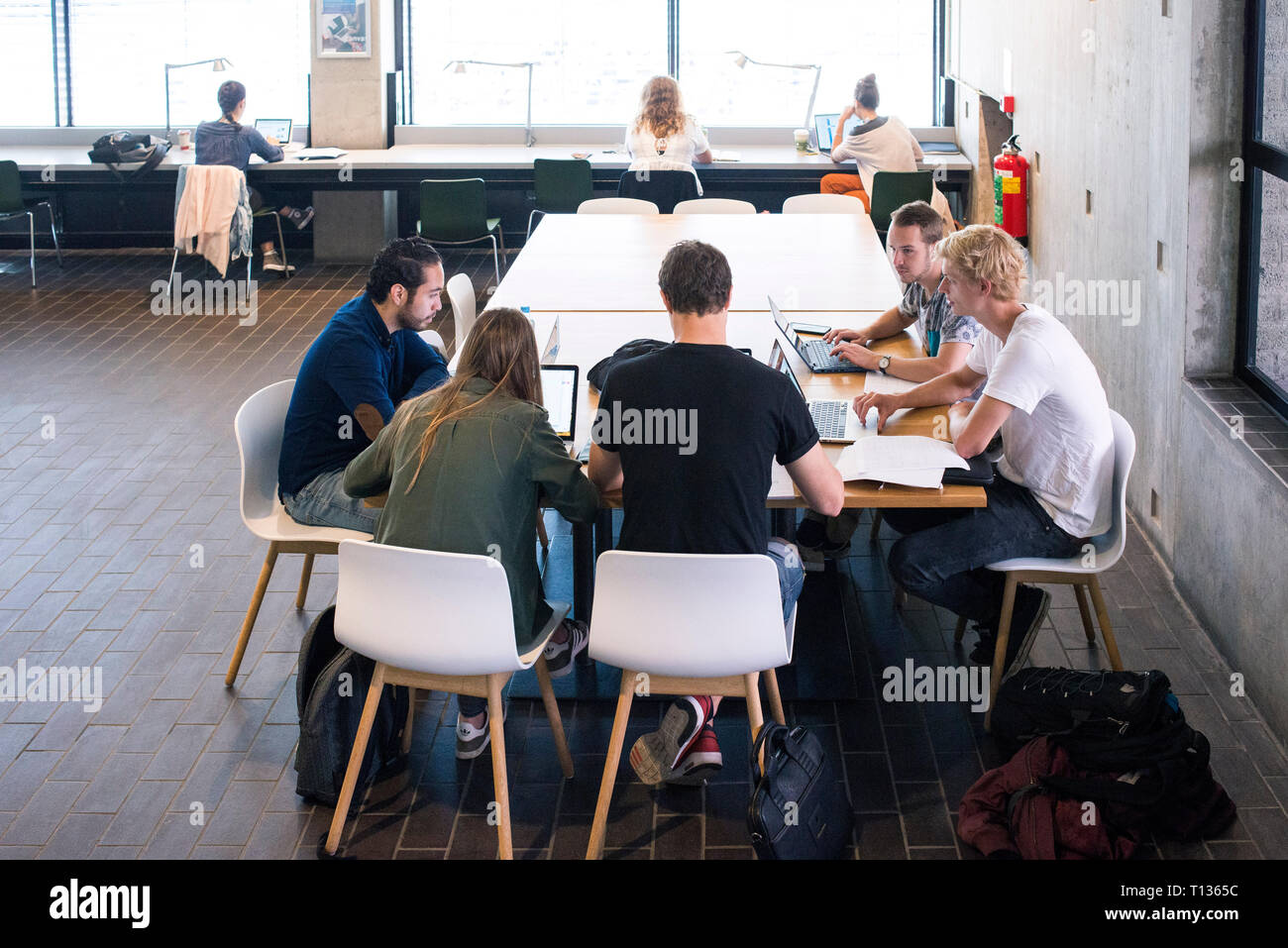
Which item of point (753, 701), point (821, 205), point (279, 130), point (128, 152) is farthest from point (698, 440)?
point (279, 130)

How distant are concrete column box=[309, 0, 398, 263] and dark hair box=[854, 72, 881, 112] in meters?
3.21

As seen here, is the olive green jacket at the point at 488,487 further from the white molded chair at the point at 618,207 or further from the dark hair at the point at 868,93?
the dark hair at the point at 868,93

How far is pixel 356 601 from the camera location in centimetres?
292

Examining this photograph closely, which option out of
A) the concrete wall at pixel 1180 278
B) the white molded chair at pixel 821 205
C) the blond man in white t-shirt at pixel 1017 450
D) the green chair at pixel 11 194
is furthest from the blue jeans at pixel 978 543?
the green chair at pixel 11 194

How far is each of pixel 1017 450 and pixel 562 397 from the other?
4.08 feet

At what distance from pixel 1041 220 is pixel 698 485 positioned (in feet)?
14.3

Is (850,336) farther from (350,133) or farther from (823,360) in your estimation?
(350,133)

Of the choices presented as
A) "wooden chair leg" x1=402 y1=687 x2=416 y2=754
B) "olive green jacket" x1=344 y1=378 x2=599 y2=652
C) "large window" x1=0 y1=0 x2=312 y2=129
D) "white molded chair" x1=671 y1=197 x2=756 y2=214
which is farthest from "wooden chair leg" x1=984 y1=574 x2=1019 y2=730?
"large window" x1=0 y1=0 x2=312 y2=129

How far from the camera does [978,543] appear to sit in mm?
3438

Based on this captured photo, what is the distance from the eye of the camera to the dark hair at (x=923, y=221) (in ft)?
13.4

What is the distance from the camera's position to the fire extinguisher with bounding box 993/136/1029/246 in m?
6.99

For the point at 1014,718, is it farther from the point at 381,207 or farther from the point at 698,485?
the point at 381,207

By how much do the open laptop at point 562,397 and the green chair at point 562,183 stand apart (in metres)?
4.17
